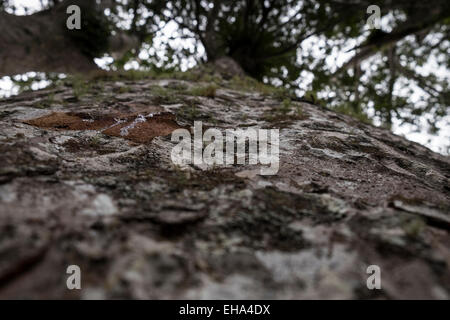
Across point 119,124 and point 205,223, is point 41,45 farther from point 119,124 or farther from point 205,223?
point 205,223

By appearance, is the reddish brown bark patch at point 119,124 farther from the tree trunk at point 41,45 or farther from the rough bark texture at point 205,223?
the tree trunk at point 41,45

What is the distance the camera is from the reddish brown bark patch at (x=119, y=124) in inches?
82.7

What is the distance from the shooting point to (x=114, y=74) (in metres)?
4.11

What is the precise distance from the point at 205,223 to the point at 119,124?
139 cm

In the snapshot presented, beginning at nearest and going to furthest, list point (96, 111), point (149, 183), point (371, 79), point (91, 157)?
1. point (149, 183)
2. point (91, 157)
3. point (96, 111)
4. point (371, 79)

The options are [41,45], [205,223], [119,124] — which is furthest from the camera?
[41,45]

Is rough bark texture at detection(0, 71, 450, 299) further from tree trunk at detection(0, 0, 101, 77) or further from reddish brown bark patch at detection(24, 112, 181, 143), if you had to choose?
tree trunk at detection(0, 0, 101, 77)

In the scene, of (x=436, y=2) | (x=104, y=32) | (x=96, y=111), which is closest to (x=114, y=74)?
(x=104, y=32)

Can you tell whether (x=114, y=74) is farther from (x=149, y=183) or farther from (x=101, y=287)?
(x=101, y=287)

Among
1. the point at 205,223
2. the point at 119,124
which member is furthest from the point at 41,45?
the point at 205,223

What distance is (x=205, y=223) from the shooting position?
1.18 meters

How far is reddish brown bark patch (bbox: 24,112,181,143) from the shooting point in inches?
82.7

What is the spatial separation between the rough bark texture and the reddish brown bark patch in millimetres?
76
